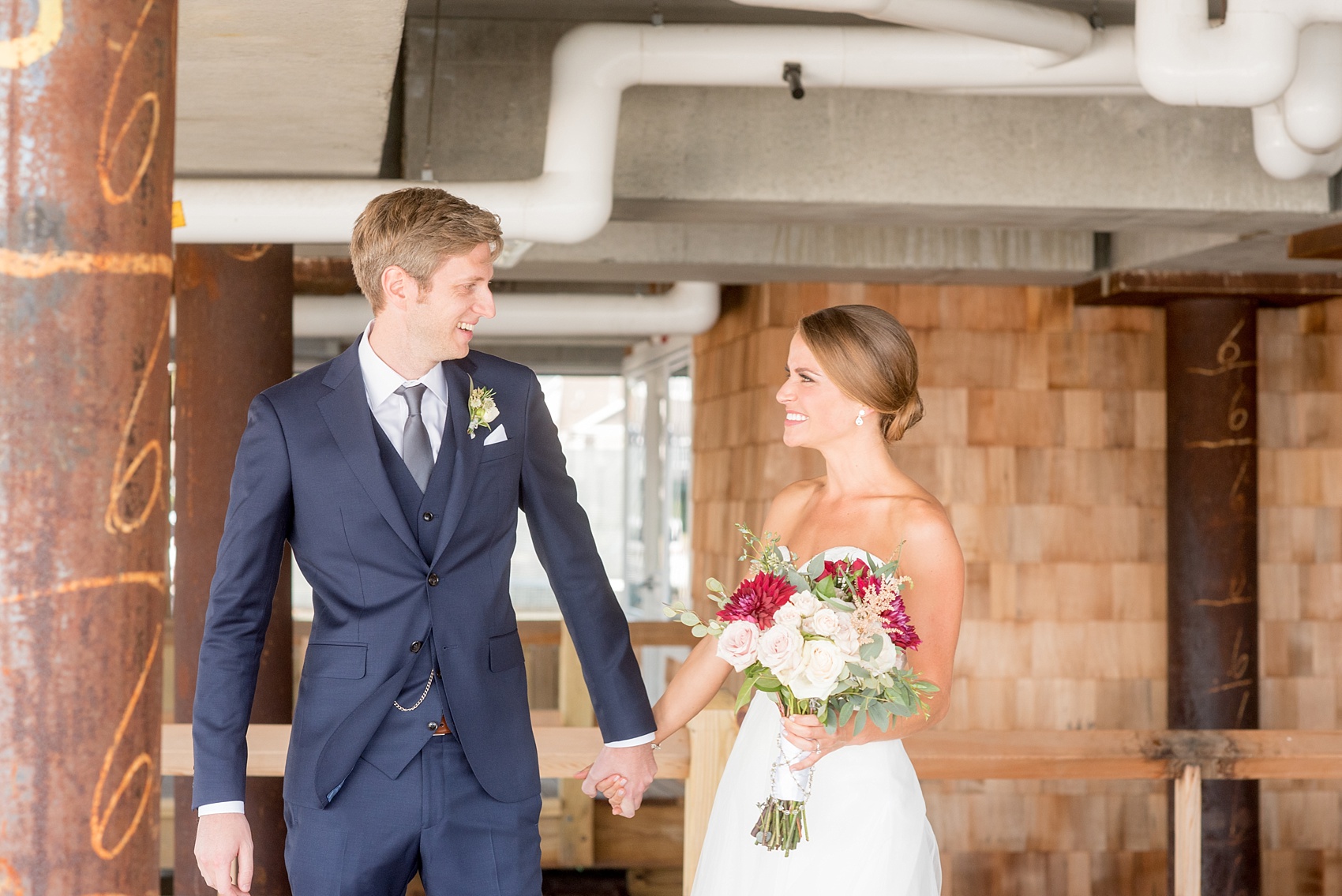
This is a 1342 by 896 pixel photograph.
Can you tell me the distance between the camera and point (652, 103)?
4.58 metres

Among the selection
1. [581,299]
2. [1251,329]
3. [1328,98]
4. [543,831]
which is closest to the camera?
[1328,98]

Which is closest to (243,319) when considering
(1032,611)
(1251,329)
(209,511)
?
(209,511)

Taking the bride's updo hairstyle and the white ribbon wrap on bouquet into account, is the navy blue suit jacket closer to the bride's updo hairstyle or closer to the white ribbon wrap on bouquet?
the white ribbon wrap on bouquet

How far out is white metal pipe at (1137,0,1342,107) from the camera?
3.30 metres

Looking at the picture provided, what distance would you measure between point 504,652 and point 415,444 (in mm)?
341

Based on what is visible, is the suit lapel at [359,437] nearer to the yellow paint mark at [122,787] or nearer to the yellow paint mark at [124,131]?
the yellow paint mark at [122,787]

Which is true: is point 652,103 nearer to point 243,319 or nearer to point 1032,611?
point 243,319

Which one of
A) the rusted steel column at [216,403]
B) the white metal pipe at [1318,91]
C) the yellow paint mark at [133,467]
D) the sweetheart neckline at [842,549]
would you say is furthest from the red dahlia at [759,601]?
the rusted steel column at [216,403]

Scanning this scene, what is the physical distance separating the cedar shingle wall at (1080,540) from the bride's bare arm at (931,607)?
14.4 feet

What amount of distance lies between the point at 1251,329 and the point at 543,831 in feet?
13.7

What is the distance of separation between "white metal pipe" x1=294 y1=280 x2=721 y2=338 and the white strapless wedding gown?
211 inches

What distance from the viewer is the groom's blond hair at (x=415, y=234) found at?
78.5 inches

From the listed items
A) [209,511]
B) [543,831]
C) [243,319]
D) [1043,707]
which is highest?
[243,319]

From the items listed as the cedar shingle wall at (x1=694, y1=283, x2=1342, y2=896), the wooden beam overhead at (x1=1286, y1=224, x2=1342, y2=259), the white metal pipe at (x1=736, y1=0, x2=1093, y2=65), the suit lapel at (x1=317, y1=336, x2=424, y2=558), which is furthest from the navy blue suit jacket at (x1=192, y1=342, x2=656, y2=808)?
the cedar shingle wall at (x1=694, y1=283, x2=1342, y2=896)
